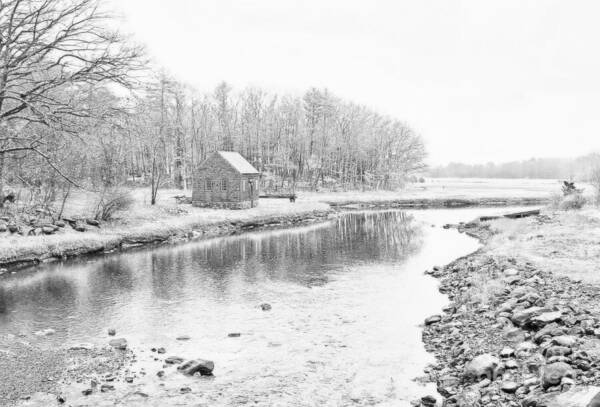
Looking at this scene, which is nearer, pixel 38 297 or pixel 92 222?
pixel 38 297

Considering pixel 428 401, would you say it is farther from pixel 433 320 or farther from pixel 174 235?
pixel 174 235

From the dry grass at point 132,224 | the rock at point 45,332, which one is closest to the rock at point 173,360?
the rock at point 45,332

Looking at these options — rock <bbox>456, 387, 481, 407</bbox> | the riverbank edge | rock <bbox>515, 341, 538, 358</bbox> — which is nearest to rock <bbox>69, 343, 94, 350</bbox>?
rock <bbox>456, 387, 481, 407</bbox>

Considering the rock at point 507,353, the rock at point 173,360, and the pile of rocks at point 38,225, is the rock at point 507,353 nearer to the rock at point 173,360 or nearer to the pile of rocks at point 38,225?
the rock at point 173,360

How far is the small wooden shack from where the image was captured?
5119 cm

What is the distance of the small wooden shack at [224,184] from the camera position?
51.2m

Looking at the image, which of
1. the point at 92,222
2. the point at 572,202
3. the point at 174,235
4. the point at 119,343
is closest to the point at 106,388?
the point at 119,343

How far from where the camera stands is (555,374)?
8.98m

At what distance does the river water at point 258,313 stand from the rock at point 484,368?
100 centimetres

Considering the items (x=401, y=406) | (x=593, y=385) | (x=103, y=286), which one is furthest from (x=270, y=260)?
(x=593, y=385)

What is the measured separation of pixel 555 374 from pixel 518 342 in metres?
3.17

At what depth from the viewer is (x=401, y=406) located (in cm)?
1048

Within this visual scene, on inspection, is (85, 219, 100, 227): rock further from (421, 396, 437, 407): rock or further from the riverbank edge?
(421, 396, 437, 407): rock

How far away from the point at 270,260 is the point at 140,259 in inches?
293
